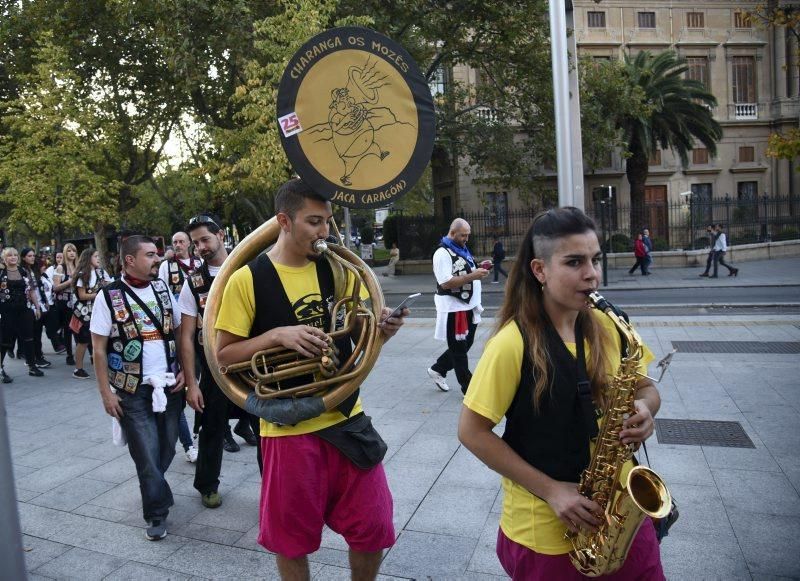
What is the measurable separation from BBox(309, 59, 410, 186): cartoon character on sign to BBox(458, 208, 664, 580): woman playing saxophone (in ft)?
3.05

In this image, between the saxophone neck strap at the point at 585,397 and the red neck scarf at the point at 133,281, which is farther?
the red neck scarf at the point at 133,281

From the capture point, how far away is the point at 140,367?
4305 mm

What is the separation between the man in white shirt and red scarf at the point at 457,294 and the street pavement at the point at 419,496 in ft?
1.90

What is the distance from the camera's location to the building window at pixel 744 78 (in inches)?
1559

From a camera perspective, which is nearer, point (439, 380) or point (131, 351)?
point (131, 351)

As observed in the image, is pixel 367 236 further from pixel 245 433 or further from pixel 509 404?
pixel 509 404

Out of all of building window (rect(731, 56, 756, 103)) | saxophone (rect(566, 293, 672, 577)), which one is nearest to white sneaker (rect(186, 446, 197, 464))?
saxophone (rect(566, 293, 672, 577))

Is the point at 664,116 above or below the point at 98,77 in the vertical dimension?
below

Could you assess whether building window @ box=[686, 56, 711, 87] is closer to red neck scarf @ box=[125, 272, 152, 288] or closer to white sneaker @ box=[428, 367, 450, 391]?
white sneaker @ box=[428, 367, 450, 391]

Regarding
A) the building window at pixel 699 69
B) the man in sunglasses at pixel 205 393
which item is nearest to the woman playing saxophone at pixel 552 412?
the man in sunglasses at pixel 205 393

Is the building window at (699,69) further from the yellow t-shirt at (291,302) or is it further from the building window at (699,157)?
the yellow t-shirt at (291,302)

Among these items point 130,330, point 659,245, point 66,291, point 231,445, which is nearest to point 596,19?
point 659,245

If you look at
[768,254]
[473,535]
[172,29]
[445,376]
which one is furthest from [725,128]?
[473,535]

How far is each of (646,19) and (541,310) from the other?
1651 inches
